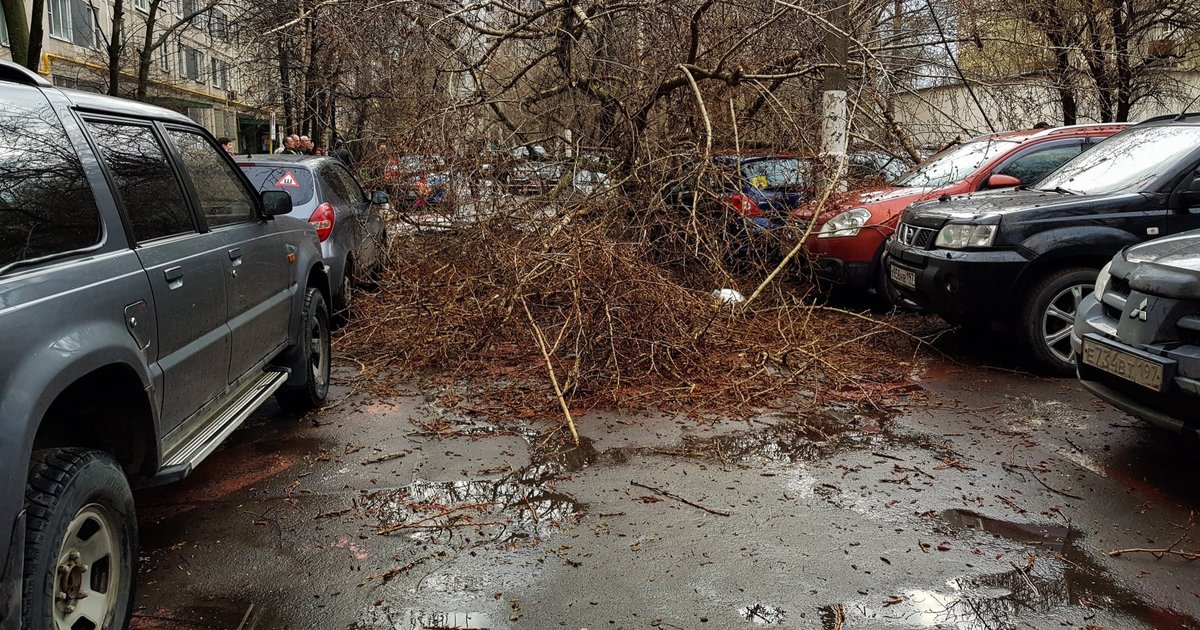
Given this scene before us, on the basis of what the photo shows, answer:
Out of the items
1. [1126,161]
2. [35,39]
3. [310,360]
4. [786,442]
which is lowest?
[786,442]

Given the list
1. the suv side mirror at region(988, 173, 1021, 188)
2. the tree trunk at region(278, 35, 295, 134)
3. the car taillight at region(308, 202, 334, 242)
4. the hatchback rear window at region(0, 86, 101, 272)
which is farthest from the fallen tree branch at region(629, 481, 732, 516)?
the tree trunk at region(278, 35, 295, 134)

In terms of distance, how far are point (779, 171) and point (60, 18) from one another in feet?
108

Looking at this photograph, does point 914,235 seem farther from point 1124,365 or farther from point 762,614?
point 762,614

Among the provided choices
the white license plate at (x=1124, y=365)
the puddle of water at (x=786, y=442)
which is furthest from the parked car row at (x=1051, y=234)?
the puddle of water at (x=786, y=442)

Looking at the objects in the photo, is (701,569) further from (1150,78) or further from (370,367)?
(1150,78)

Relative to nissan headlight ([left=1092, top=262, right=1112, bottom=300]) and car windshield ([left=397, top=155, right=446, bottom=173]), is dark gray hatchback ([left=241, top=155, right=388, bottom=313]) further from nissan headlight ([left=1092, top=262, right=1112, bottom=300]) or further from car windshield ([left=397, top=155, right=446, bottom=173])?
nissan headlight ([left=1092, top=262, right=1112, bottom=300])

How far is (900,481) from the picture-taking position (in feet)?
15.3

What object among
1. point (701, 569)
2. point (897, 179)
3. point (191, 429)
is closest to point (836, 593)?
point (701, 569)

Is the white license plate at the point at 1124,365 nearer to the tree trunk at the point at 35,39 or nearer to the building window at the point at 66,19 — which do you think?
the tree trunk at the point at 35,39

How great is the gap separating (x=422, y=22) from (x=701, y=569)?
8296mm

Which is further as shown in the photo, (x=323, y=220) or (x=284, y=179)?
(x=284, y=179)

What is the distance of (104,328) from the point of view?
2.93 m

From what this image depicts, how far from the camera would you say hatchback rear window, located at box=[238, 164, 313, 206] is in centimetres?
857

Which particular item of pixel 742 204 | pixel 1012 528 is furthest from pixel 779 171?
pixel 1012 528
